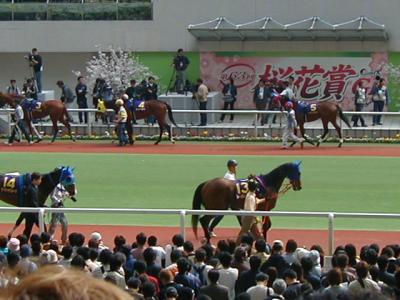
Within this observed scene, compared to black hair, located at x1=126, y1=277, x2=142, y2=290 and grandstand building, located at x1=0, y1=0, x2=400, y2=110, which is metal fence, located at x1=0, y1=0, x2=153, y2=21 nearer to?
grandstand building, located at x1=0, y1=0, x2=400, y2=110

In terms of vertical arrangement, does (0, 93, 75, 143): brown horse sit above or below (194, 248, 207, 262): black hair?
above

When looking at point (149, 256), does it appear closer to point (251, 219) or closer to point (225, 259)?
point (225, 259)

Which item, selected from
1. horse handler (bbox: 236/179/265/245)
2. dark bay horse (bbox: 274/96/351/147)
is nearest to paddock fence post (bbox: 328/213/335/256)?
horse handler (bbox: 236/179/265/245)

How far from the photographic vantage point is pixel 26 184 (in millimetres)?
14344

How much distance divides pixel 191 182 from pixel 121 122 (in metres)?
7.02

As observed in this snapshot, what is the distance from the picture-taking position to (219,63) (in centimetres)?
3700

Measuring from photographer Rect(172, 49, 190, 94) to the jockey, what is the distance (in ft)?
24.2

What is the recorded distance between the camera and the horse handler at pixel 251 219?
489 inches

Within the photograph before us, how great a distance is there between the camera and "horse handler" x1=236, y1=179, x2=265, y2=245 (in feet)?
40.8

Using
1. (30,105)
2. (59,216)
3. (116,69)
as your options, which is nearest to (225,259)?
(59,216)

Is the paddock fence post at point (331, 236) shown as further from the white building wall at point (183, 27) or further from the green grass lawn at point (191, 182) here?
the white building wall at point (183, 27)

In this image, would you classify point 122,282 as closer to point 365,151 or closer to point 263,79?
point 365,151

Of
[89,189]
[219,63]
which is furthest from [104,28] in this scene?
[89,189]

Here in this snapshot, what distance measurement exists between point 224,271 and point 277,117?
2027 centimetres
